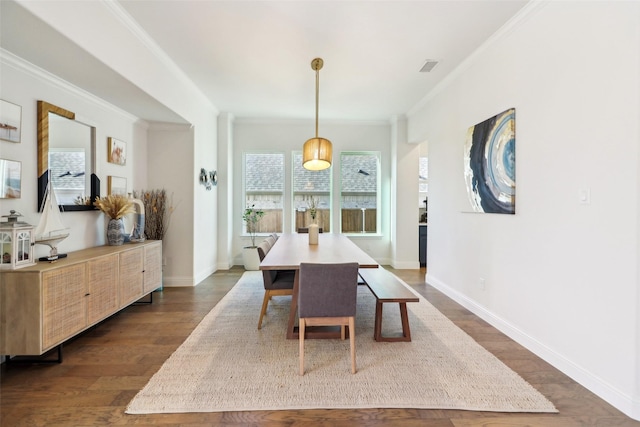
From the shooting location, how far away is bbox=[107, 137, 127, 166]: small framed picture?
138 inches

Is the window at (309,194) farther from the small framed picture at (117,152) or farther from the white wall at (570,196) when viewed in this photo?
the white wall at (570,196)

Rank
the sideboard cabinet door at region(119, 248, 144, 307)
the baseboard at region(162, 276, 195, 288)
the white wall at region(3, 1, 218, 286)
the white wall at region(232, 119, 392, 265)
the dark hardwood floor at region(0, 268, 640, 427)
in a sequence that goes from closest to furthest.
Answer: the dark hardwood floor at region(0, 268, 640, 427) → the white wall at region(3, 1, 218, 286) → the sideboard cabinet door at region(119, 248, 144, 307) → the baseboard at region(162, 276, 195, 288) → the white wall at region(232, 119, 392, 265)

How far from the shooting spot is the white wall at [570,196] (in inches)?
67.5

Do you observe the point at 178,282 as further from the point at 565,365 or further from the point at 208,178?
the point at 565,365

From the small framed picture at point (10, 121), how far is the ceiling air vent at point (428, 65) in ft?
12.6

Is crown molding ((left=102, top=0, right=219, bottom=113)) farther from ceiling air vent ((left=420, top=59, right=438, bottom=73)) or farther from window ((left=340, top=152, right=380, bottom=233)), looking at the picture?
window ((left=340, top=152, right=380, bottom=233))

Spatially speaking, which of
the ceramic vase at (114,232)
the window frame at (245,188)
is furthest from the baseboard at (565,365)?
the ceramic vase at (114,232)

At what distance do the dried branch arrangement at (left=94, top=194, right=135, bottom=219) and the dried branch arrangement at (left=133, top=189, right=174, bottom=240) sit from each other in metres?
0.76

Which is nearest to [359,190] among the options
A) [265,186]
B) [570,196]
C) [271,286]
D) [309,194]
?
[309,194]

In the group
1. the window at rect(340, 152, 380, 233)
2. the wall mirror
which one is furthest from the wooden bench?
the window at rect(340, 152, 380, 233)

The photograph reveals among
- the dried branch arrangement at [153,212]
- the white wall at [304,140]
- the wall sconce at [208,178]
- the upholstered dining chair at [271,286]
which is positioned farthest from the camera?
the white wall at [304,140]

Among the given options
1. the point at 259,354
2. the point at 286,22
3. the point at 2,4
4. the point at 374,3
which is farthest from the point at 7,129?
the point at 374,3

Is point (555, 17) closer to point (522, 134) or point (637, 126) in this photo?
point (522, 134)

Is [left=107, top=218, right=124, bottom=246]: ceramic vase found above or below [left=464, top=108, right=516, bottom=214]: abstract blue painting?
below
